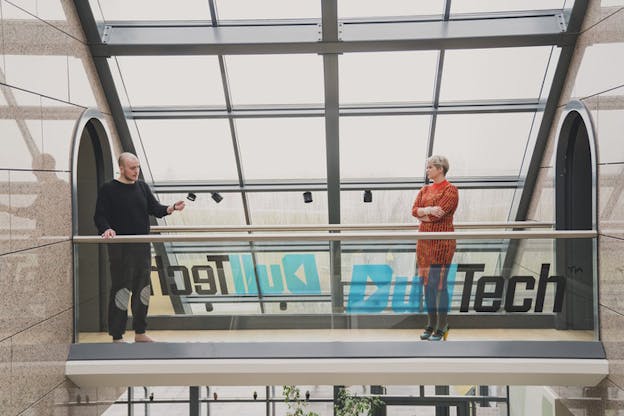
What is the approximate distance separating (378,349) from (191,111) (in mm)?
4072

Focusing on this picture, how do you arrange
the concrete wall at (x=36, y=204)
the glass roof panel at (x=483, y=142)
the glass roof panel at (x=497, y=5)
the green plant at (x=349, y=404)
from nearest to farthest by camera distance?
the concrete wall at (x=36, y=204)
the glass roof panel at (x=497, y=5)
the glass roof panel at (x=483, y=142)
the green plant at (x=349, y=404)

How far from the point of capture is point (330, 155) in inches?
367

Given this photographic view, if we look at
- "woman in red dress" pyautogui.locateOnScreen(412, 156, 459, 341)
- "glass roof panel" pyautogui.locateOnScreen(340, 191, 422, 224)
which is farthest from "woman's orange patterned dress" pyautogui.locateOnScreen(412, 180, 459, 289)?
"glass roof panel" pyautogui.locateOnScreen(340, 191, 422, 224)

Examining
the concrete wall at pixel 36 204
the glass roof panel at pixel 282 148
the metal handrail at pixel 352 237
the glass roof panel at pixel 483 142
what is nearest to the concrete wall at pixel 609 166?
the metal handrail at pixel 352 237

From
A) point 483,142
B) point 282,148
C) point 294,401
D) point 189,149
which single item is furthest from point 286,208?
point 294,401

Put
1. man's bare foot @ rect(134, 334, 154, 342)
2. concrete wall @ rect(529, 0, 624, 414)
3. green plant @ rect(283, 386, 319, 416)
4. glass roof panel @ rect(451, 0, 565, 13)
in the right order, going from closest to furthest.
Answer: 1. concrete wall @ rect(529, 0, 624, 414)
2. man's bare foot @ rect(134, 334, 154, 342)
3. glass roof panel @ rect(451, 0, 565, 13)
4. green plant @ rect(283, 386, 319, 416)

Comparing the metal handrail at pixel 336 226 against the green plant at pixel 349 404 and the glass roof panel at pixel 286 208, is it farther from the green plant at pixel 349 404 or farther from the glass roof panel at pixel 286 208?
the green plant at pixel 349 404

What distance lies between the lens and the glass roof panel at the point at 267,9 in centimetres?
820

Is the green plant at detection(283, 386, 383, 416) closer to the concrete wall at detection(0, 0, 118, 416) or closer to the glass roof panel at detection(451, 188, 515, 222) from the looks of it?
the glass roof panel at detection(451, 188, 515, 222)

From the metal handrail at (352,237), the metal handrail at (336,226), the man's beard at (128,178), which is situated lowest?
the metal handrail at (352,237)

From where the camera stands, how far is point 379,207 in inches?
401

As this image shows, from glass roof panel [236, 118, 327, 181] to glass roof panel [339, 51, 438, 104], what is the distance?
63 centimetres

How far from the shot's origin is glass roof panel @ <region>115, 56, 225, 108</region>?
8.70 metres

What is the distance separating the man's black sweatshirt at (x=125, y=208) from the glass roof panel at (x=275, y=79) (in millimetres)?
2312
